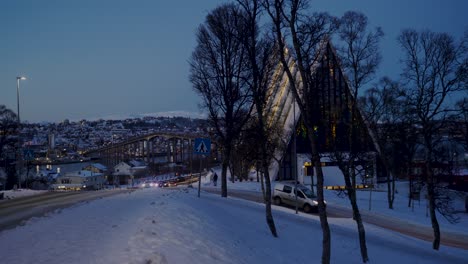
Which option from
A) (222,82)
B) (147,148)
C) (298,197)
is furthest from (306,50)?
(147,148)

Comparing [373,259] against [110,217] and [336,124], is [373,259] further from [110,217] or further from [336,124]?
[110,217]

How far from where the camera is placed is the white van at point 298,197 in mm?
29250

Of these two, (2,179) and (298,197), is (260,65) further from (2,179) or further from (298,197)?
(2,179)

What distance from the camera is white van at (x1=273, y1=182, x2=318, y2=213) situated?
96.0 ft

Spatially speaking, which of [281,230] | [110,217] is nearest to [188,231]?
[110,217]

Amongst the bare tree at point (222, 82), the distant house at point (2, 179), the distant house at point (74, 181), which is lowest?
the distant house at point (74, 181)

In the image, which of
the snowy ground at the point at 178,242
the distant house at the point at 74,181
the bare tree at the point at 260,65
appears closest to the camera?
the snowy ground at the point at 178,242

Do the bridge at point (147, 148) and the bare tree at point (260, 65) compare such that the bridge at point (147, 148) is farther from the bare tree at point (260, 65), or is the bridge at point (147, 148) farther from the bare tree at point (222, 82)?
the bare tree at point (260, 65)

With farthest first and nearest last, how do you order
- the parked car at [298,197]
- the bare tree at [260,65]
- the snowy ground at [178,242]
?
the parked car at [298,197] → the bare tree at [260,65] → the snowy ground at [178,242]

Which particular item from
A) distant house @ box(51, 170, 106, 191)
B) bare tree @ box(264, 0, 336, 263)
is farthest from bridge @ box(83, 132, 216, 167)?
bare tree @ box(264, 0, 336, 263)

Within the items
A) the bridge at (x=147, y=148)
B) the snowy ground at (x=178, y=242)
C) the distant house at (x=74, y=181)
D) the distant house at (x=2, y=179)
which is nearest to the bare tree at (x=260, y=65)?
the snowy ground at (x=178, y=242)

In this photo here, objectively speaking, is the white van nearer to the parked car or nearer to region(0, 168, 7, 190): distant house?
the parked car

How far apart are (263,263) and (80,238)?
14.6 feet

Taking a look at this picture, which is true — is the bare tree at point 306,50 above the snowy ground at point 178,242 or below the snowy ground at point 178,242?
above
